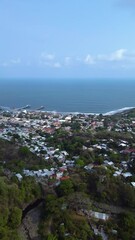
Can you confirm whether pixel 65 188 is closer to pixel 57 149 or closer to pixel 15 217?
pixel 15 217

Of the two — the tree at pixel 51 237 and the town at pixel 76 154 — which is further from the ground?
the town at pixel 76 154

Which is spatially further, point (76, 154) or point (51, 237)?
point (76, 154)

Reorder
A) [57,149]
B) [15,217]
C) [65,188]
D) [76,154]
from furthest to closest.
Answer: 1. [57,149]
2. [76,154]
3. [65,188]
4. [15,217]

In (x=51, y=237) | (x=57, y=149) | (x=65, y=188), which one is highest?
(x=65, y=188)

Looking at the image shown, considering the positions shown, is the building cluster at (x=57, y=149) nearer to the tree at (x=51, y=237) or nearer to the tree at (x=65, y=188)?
the tree at (x=65, y=188)

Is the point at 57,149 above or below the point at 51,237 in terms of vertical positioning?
above

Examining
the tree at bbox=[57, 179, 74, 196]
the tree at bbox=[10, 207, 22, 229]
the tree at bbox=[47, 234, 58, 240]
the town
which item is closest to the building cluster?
the town

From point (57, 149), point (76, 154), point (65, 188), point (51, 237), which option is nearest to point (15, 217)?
point (51, 237)

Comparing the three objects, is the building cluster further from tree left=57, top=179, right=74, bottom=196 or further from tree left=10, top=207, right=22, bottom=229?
tree left=10, top=207, right=22, bottom=229

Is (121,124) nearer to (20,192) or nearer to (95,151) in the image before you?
(95,151)

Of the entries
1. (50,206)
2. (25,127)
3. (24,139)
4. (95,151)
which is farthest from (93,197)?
(25,127)

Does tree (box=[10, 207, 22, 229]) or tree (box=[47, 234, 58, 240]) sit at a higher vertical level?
tree (box=[10, 207, 22, 229])

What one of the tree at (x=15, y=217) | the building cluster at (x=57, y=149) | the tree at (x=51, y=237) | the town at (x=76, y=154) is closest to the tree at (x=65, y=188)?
the town at (x=76, y=154)
